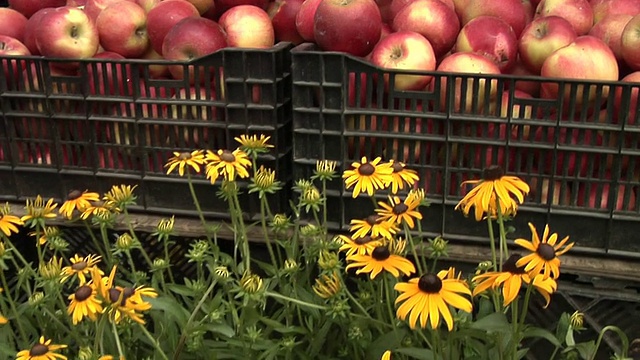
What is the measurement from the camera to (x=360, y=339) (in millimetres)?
979

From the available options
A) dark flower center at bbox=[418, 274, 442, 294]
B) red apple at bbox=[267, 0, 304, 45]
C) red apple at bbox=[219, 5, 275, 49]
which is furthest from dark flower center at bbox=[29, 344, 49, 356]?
red apple at bbox=[267, 0, 304, 45]

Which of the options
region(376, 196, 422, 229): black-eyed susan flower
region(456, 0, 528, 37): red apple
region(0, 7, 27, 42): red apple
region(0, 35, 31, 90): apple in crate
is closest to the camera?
region(376, 196, 422, 229): black-eyed susan flower

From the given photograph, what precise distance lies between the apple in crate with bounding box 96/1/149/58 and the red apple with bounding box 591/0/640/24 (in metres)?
0.97

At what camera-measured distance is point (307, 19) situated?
1.44m

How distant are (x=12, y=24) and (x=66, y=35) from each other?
22cm

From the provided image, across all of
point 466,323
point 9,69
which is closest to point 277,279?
point 466,323

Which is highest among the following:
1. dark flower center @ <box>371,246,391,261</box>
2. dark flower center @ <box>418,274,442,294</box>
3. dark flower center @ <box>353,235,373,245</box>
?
dark flower center @ <box>418,274,442,294</box>

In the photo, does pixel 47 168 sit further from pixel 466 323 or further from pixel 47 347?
pixel 466 323

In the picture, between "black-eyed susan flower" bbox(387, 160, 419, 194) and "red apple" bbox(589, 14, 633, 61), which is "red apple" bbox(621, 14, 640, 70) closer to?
"red apple" bbox(589, 14, 633, 61)

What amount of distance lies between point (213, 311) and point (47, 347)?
21 centimetres

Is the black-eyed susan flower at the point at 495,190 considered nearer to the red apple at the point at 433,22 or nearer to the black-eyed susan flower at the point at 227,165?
the black-eyed susan flower at the point at 227,165

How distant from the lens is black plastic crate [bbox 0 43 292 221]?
1.25 metres

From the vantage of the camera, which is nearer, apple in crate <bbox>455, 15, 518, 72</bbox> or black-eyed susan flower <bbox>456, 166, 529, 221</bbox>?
black-eyed susan flower <bbox>456, 166, 529, 221</bbox>

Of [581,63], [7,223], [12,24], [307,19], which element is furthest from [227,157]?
[12,24]
